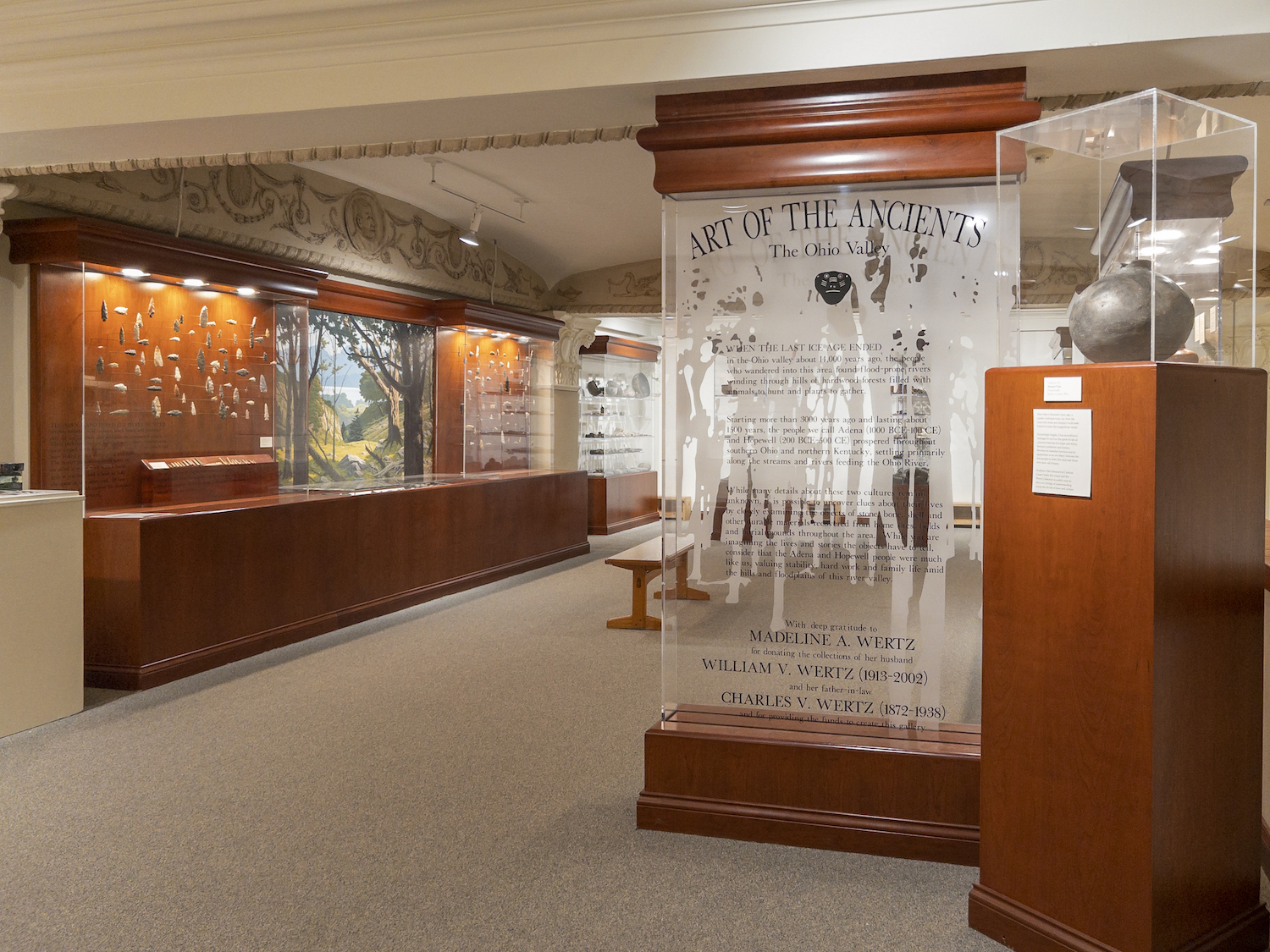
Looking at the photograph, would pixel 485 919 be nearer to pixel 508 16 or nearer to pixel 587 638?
pixel 508 16

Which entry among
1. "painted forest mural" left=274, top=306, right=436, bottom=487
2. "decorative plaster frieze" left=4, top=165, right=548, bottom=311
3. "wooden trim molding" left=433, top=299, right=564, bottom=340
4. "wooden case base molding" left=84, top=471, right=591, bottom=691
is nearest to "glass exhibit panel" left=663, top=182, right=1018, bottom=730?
"wooden case base molding" left=84, top=471, right=591, bottom=691

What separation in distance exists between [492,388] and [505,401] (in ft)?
0.82

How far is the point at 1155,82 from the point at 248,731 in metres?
4.44

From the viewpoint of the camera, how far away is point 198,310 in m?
6.05

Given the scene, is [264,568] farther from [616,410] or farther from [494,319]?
[616,410]

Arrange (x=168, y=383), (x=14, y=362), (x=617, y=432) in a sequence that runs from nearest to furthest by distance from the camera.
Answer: (x=14, y=362), (x=168, y=383), (x=617, y=432)

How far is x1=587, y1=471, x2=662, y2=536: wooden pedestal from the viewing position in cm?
1238

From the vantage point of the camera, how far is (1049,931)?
2352 millimetres

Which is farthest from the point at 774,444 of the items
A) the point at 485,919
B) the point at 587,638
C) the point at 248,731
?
the point at 587,638

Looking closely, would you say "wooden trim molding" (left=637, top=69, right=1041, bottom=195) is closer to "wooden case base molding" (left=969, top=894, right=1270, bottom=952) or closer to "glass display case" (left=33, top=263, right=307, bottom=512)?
"wooden case base molding" (left=969, top=894, right=1270, bottom=952)

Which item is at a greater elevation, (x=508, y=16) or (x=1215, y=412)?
(x=508, y=16)

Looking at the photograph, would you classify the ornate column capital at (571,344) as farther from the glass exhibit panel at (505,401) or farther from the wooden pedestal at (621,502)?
the wooden pedestal at (621,502)

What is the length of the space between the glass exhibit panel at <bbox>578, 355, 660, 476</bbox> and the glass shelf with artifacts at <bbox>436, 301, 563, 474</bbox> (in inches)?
75.6

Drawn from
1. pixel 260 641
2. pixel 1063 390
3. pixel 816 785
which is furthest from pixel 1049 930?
pixel 260 641
